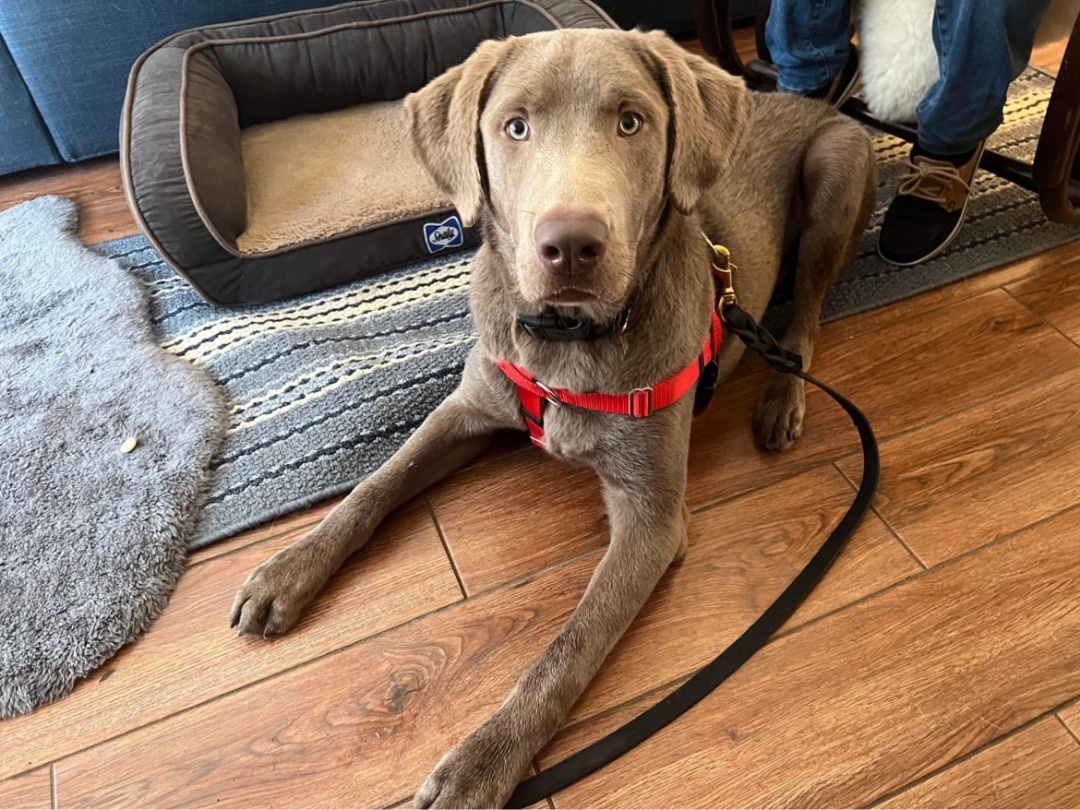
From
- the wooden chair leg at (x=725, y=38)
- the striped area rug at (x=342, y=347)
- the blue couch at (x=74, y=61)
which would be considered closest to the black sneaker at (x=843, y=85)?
the wooden chair leg at (x=725, y=38)

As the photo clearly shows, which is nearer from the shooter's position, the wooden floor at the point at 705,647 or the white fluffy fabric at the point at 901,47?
the wooden floor at the point at 705,647

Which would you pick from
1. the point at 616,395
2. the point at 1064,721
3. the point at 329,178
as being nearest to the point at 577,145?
the point at 616,395

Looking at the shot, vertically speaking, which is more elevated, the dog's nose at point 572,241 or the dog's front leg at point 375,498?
Answer: the dog's nose at point 572,241

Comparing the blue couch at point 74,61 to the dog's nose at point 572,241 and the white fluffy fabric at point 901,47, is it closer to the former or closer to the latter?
the white fluffy fabric at point 901,47

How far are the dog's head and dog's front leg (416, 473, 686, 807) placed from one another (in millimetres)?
413

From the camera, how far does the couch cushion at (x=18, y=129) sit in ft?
8.64

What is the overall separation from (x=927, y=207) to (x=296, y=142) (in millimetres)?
2014

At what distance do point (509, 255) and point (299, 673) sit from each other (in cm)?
85

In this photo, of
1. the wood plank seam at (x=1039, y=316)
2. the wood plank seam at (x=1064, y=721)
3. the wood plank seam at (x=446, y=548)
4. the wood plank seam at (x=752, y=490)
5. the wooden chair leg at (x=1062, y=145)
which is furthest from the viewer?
the wood plank seam at (x=1039, y=316)

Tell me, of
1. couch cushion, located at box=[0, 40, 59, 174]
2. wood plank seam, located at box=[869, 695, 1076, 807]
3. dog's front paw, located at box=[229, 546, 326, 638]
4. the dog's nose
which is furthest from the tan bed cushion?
wood plank seam, located at box=[869, 695, 1076, 807]

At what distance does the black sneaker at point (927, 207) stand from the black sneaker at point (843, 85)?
336mm

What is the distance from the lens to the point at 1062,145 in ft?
6.08

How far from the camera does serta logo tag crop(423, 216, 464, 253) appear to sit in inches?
88.3

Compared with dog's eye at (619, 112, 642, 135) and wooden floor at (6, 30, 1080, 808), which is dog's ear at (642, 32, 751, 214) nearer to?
dog's eye at (619, 112, 642, 135)
